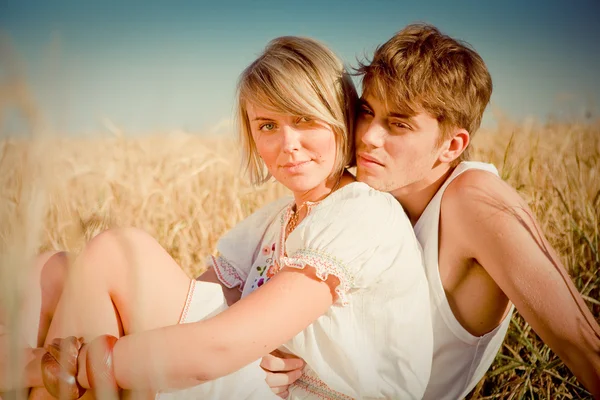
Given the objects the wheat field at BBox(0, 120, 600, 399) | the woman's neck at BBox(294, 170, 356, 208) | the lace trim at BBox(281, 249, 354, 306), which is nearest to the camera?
the lace trim at BBox(281, 249, 354, 306)

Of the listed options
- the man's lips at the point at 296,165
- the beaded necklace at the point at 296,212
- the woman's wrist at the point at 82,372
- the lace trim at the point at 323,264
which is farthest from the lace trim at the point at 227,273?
the woman's wrist at the point at 82,372

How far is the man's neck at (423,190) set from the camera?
1.95 metres

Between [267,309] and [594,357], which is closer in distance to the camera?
[267,309]

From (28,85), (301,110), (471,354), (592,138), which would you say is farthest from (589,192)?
(28,85)

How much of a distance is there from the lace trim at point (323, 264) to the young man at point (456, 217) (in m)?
0.36

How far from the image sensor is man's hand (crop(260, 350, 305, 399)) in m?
1.75

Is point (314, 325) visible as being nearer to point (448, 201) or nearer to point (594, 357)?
point (448, 201)

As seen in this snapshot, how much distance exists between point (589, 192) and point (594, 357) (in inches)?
54.4

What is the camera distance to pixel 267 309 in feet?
4.85

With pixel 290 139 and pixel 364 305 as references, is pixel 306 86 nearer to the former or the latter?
pixel 290 139

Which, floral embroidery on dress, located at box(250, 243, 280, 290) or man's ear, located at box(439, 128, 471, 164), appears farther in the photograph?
floral embroidery on dress, located at box(250, 243, 280, 290)

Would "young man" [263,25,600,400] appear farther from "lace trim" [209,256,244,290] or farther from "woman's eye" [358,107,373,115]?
"lace trim" [209,256,244,290]

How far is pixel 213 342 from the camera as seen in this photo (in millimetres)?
1458

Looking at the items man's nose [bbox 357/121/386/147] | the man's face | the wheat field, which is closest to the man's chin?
the man's face
